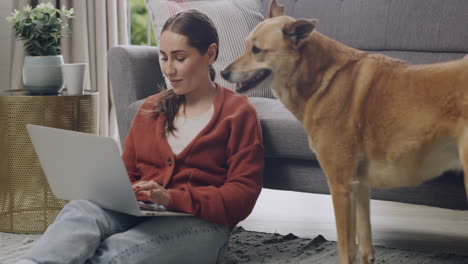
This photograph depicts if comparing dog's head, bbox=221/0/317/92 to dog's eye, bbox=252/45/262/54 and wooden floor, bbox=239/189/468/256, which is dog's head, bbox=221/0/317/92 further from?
wooden floor, bbox=239/189/468/256

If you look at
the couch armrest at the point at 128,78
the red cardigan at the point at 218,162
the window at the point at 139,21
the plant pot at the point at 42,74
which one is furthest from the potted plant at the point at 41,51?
the window at the point at 139,21

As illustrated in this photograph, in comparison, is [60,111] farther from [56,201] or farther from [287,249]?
[287,249]

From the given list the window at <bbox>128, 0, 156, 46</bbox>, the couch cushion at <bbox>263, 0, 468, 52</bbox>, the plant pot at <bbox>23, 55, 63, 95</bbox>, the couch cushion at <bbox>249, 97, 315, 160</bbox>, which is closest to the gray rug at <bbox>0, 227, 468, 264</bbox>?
the couch cushion at <bbox>249, 97, 315, 160</bbox>

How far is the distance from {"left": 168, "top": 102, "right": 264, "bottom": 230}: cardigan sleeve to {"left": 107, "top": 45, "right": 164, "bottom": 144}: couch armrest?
667mm

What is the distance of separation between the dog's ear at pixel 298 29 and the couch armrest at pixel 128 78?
0.94 m

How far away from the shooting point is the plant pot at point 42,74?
2.09 m

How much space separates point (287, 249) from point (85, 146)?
754 mm

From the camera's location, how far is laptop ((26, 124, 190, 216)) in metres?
1.33

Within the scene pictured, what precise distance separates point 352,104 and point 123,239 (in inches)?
22.5

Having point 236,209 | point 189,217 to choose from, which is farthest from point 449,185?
point 189,217

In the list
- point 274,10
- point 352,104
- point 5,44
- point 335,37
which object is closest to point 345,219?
point 352,104

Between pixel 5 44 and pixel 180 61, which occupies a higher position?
pixel 180 61

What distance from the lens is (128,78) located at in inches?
85.4

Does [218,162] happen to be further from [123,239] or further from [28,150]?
[28,150]
